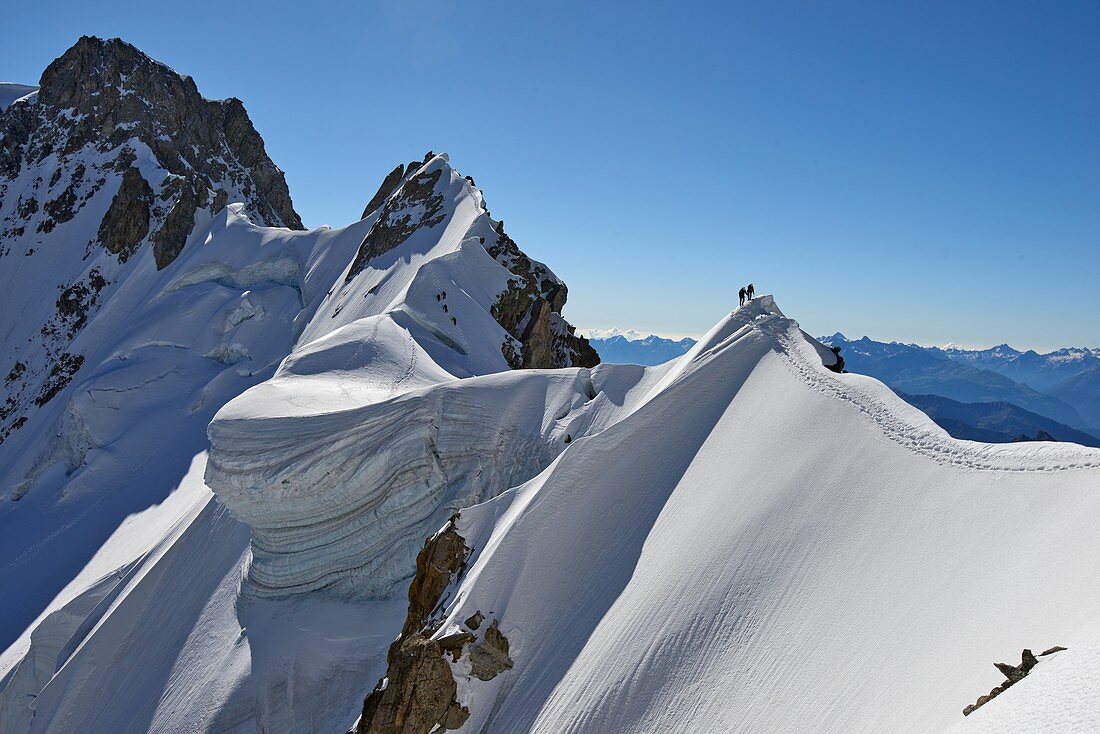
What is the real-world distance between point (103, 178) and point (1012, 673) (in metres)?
93.3

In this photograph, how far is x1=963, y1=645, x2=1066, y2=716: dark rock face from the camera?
8727 millimetres

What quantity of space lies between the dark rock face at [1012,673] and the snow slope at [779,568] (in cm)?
41

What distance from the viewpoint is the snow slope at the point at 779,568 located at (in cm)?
1085

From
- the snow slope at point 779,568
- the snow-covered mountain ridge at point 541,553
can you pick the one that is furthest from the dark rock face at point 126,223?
the snow slope at point 779,568

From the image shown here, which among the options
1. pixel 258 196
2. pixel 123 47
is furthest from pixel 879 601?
pixel 123 47

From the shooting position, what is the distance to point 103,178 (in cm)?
7625

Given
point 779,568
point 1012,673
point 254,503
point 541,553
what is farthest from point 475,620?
point 1012,673

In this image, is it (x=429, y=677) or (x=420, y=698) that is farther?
(x=429, y=677)

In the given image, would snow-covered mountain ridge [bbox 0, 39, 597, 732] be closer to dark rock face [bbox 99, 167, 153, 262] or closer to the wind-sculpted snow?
dark rock face [bbox 99, 167, 153, 262]

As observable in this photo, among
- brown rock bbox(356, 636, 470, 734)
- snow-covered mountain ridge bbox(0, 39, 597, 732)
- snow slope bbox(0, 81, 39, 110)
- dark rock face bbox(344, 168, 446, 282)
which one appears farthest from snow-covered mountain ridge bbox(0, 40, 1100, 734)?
snow slope bbox(0, 81, 39, 110)

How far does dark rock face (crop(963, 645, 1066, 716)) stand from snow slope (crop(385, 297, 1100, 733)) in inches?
16.0

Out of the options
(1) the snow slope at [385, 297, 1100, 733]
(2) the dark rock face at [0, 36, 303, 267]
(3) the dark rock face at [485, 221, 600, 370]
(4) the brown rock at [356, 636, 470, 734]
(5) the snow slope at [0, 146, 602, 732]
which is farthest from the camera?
(2) the dark rock face at [0, 36, 303, 267]

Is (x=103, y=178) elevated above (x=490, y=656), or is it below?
above

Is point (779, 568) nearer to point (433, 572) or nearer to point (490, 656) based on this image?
point (490, 656)
